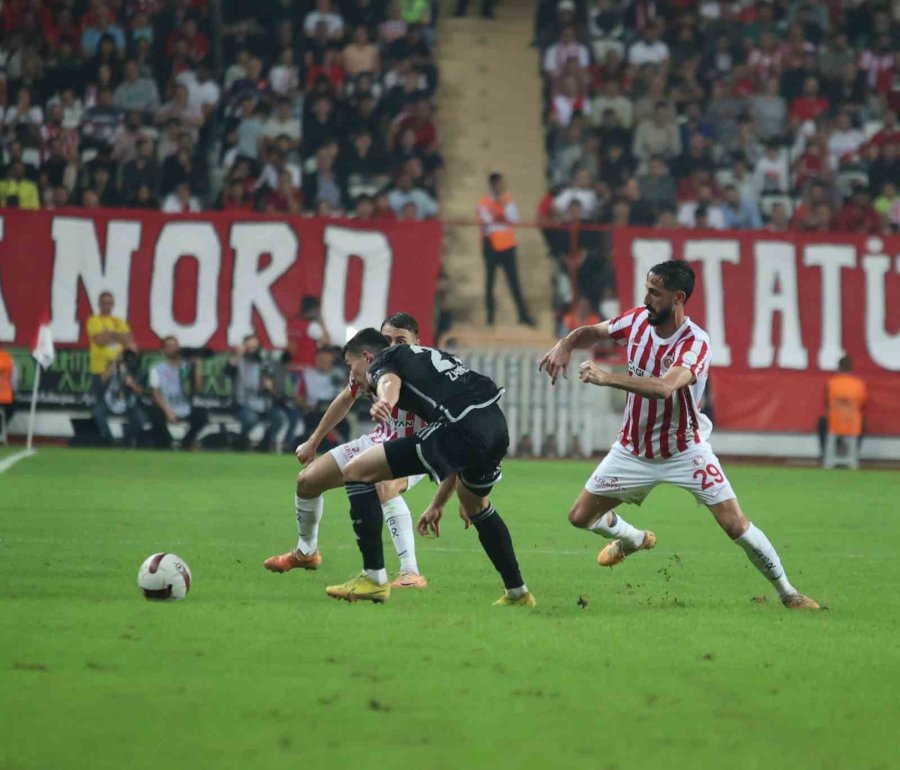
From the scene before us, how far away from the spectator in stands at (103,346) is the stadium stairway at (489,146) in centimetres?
472

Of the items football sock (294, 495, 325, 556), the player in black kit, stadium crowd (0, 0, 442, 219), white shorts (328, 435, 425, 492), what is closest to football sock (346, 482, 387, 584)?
the player in black kit

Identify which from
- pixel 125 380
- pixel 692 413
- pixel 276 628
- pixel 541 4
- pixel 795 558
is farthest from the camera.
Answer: pixel 541 4

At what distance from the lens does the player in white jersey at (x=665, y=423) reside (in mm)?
8773

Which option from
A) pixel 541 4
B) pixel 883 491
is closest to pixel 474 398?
pixel 883 491

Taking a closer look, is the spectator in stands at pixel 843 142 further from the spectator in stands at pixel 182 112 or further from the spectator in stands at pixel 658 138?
the spectator in stands at pixel 182 112

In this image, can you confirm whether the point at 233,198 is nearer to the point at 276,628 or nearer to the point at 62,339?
the point at 62,339

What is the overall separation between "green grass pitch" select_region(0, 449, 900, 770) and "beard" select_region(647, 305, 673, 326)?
1.62 m

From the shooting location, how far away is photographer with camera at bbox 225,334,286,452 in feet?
71.5

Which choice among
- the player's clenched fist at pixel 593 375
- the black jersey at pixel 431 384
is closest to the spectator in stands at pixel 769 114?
the black jersey at pixel 431 384

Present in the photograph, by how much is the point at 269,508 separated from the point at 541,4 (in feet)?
56.4

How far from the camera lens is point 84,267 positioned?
2194 cm

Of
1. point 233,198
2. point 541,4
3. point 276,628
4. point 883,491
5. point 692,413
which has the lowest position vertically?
point 883,491

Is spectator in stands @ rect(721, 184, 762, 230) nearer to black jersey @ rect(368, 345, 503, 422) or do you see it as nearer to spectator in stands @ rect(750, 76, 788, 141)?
spectator in stands @ rect(750, 76, 788, 141)

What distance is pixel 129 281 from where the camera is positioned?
22.0 m
